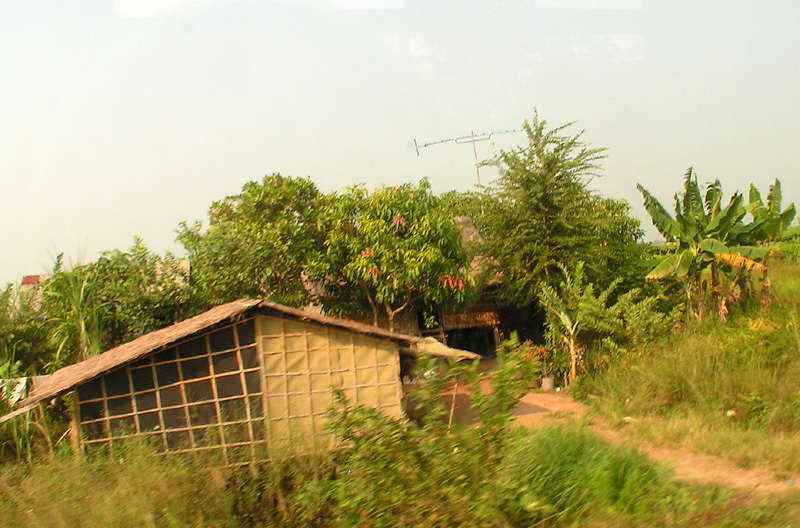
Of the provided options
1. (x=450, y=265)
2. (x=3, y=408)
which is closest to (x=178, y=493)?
(x=3, y=408)

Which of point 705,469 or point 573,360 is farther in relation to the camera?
point 573,360

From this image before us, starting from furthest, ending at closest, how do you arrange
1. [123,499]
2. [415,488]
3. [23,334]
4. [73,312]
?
[23,334], [73,312], [123,499], [415,488]

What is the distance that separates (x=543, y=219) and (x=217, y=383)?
8890mm

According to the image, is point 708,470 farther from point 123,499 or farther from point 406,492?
point 123,499

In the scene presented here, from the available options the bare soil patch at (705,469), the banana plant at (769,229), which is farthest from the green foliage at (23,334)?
the banana plant at (769,229)

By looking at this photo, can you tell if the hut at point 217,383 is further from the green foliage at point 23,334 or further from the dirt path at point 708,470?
the green foliage at point 23,334

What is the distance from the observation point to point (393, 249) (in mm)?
13148

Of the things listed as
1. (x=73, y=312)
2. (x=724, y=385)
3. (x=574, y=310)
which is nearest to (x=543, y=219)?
(x=574, y=310)

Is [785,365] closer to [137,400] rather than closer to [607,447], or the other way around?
[607,447]

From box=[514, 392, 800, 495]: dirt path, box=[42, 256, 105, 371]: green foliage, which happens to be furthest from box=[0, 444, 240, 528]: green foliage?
box=[42, 256, 105, 371]: green foliage

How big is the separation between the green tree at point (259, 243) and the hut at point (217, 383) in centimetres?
390

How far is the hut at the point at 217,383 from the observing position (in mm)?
8305

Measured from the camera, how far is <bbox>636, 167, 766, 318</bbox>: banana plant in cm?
1212

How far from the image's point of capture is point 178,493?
4.99 m
